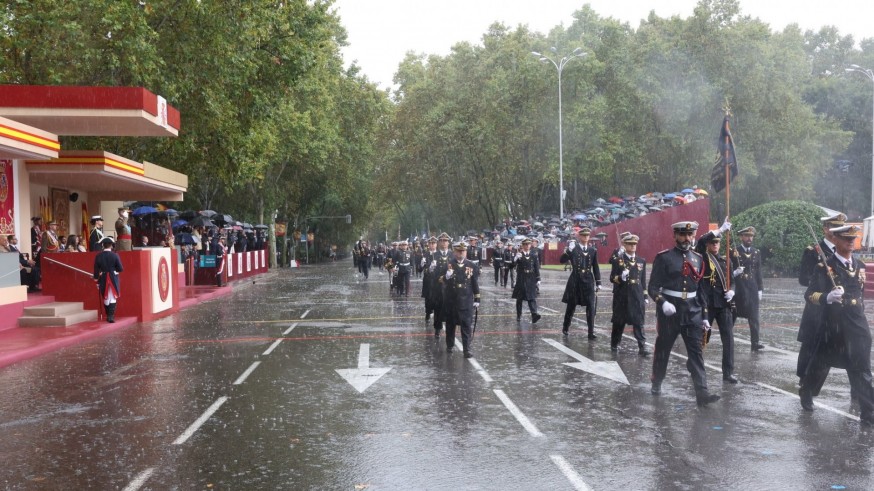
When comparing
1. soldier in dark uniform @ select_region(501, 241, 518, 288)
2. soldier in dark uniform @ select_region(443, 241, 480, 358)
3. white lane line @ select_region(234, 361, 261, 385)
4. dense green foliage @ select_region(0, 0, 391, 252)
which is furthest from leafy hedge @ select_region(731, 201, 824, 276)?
white lane line @ select_region(234, 361, 261, 385)

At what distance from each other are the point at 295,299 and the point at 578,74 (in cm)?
3217

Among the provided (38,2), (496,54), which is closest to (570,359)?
(38,2)

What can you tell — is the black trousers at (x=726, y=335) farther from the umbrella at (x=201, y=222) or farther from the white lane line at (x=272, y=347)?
the umbrella at (x=201, y=222)

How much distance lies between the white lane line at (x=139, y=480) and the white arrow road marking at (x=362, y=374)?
346 cm

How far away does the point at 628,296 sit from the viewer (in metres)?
12.6

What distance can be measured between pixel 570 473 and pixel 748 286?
24.4 feet

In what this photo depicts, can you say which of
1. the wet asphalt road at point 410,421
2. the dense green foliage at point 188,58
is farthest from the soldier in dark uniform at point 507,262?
the wet asphalt road at point 410,421

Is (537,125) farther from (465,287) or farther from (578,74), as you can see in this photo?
(465,287)

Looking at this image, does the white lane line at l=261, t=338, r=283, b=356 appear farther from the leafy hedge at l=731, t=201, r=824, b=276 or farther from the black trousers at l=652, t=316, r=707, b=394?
the leafy hedge at l=731, t=201, r=824, b=276

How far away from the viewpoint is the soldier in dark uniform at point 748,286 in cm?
1233

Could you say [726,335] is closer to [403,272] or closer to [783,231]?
[403,272]

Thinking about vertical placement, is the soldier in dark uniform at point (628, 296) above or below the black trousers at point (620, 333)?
above

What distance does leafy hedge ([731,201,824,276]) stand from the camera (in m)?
31.0

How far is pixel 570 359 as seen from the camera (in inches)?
464
